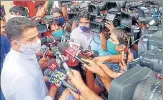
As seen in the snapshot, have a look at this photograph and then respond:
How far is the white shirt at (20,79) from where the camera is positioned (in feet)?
4.60

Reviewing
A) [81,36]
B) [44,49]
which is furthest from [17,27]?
[81,36]

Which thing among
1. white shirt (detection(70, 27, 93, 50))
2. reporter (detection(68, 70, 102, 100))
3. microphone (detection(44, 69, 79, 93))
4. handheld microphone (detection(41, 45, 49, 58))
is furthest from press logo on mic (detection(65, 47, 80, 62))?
white shirt (detection(70, 27, 93, 50))

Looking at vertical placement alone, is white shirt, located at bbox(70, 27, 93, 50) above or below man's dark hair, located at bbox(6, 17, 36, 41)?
below

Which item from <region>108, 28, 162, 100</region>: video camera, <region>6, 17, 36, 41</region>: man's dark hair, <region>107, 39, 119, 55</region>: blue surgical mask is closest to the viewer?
<region>108, 28, 162, 100</region>: video camera

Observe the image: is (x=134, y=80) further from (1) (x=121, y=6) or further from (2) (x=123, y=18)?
(1) (x=121, y=6)

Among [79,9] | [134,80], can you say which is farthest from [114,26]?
[134,80]

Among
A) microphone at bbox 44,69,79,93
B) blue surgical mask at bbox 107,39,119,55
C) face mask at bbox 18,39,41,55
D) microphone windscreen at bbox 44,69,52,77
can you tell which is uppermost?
face mask at bbox 18,39,41,55

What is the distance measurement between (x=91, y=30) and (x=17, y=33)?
136 centimetres

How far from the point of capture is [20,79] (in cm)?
140

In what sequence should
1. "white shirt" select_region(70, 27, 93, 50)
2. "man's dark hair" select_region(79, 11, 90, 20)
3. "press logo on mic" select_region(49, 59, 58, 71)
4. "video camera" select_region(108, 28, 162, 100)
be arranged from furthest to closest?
"man's dark hair" select_region(79, 11, 90, 20) < "white shirt" select_region(70, 27, 93, 50) < "press logo on mic" select_region(49, 59, 58, 71) < "video camera" select_region(108, 28, 162, 100)

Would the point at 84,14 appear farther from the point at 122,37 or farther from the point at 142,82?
the point at 142,82

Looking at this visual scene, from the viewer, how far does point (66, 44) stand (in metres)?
1.79

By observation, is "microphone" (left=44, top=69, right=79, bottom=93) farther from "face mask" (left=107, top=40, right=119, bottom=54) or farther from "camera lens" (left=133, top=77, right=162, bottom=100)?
"face mask" (left=107, top=40, right=119, bottom=54)

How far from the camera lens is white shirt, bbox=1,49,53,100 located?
55.2 inches
